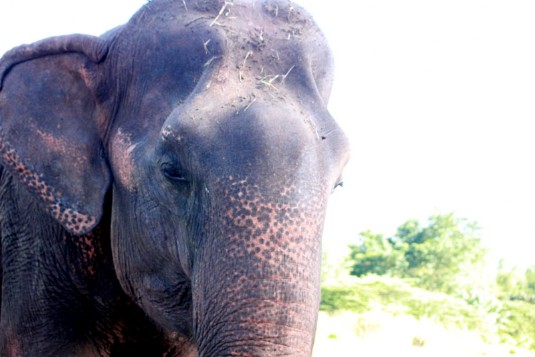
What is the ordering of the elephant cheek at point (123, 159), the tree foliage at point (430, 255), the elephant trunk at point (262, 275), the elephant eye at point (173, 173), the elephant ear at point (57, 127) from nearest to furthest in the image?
the elephant trunk at point (262, 275), the elephant eye at point (173, 173), the elephant cheek at point (123, 159), the elephant ear at point (57, 127), the tree foliage at point (430, 255)

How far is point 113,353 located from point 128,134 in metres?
1.34

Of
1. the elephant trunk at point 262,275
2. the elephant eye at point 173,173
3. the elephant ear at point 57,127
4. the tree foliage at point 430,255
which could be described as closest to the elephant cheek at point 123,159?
the elephant ear at point 57,127

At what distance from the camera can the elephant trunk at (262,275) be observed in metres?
2.59

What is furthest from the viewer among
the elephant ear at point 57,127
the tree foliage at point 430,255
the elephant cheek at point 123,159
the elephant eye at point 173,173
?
the tree foliage at point 430,255

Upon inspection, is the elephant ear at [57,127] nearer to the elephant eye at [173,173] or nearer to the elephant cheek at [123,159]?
the elephant cheek at [123,159]

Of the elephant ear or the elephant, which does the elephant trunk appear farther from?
the elephant ear

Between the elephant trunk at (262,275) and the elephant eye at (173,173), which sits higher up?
the elephant eye at (173,173)

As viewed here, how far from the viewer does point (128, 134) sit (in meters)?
3.45

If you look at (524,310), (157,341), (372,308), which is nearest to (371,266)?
(524,310)

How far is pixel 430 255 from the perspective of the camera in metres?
34.2

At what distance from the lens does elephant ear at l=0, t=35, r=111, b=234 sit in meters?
3.57

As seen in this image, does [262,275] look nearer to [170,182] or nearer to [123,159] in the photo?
[170,182]

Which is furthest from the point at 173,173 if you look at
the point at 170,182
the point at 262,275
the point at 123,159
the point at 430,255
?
the point at 430,255

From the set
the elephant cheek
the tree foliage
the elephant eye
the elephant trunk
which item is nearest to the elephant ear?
the elephant cheek
